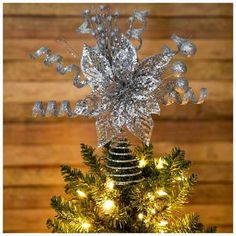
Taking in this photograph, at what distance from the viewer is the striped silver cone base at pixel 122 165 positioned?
0.81m

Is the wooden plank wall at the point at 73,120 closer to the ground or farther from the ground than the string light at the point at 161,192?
farther from the ground

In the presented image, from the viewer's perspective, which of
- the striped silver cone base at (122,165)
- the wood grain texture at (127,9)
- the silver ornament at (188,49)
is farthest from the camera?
the wood grain texture at (127,9)

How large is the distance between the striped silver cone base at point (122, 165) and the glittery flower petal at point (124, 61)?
149 millimetres

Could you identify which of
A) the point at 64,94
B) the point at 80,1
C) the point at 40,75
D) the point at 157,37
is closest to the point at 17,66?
the point at 40,75

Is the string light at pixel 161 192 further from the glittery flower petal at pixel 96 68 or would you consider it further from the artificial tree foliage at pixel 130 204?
the glittery flower petal at pixel 96 68

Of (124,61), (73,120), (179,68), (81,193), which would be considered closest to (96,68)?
(124,61)

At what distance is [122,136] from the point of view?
0.83 meters

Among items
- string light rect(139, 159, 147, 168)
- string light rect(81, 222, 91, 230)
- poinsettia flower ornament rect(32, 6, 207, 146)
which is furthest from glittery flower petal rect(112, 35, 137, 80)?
string light rect(81, 222, 91, 230)

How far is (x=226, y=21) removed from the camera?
4.12 ft

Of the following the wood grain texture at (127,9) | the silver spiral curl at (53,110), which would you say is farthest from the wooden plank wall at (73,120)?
→ the silver spiral curl at (53,110)

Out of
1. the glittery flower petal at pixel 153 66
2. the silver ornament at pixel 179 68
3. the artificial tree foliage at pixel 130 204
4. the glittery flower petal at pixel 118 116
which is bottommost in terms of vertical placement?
the artificial tree foliage at pixel 130 204

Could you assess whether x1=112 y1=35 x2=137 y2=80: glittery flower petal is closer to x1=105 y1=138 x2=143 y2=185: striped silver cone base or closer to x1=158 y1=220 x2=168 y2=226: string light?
x1=105 y1=138 x2=143 y2=185: striped silver cone base

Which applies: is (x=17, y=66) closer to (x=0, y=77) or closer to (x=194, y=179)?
(x=0, y=77)

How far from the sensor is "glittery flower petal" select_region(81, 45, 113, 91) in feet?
2.54
